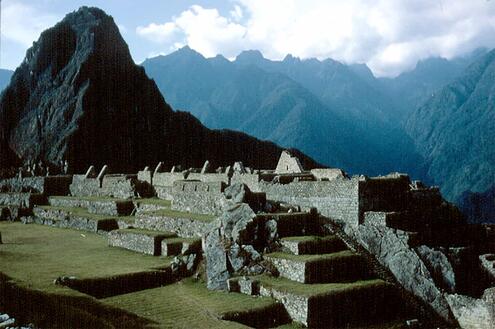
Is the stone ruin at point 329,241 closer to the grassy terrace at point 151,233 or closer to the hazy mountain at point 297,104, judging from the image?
the grassy terrace at point 151,233

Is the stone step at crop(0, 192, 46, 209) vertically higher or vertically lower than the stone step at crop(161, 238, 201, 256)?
higher

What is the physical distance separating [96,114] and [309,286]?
95363 millimetres

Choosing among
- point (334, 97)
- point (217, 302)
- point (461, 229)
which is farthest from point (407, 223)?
point (334, 97)

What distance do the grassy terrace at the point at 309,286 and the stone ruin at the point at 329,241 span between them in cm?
16

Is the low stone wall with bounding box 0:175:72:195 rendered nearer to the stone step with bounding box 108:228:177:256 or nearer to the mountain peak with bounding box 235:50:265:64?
the stone step with bounding box 108:228:177:256

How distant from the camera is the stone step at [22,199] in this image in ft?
163

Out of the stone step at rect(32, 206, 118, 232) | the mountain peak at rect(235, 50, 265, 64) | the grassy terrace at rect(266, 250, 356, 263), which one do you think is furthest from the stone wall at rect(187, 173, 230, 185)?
the mountain peak at rect(235, 50, 265, 64)

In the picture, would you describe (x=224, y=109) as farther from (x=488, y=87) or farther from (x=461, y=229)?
(x=461, y=229)

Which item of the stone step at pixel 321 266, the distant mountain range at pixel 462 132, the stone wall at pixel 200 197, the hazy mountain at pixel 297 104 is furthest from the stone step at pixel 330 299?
the hazy mountain at pixel 297 104

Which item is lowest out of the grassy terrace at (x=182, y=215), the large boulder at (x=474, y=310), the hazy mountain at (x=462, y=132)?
the large boulder at (x=474, y=310)

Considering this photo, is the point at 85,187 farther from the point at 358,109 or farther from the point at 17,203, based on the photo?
the point at 358,109

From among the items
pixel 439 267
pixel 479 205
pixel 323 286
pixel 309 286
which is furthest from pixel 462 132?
pixel 309 286

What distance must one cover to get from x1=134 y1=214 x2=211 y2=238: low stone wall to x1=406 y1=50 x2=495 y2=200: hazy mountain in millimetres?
50636

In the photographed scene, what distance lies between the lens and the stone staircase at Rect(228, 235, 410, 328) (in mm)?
19875
